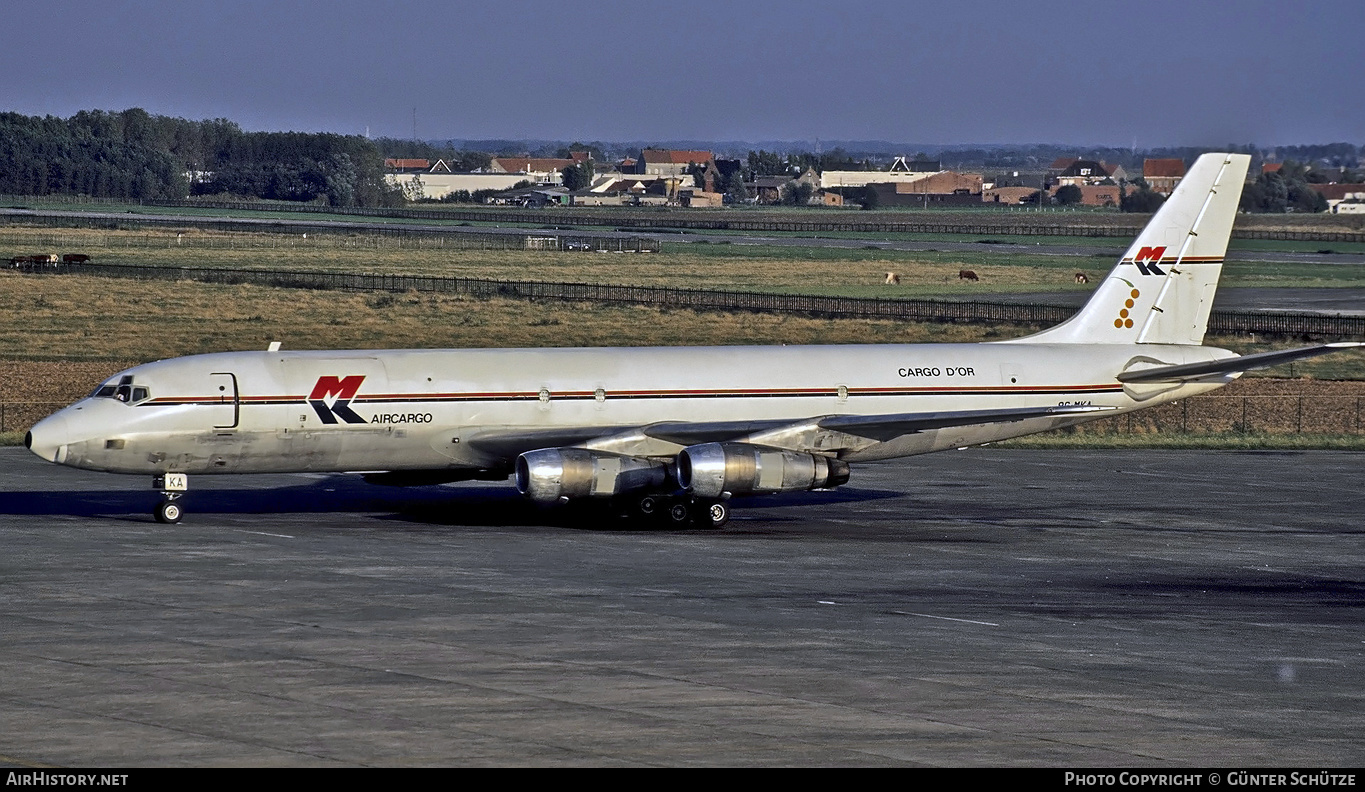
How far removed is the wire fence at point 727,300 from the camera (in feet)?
331

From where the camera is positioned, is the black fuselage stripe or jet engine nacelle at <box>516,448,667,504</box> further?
the black fuselage stripe

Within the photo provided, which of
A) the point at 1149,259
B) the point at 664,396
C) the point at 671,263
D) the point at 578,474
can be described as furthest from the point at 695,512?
the point at 671,263

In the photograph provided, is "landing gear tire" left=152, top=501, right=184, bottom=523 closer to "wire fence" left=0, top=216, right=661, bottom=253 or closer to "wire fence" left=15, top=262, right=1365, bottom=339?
"wire fence" left=15, top=262, right=1365, bottom=339

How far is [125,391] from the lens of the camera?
129 feet

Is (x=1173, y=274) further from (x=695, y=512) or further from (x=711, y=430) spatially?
(x=695, y=512)

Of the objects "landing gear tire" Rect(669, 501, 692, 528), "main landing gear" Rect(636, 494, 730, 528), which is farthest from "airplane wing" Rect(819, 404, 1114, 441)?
"landing gear tire" Rect(669, 501, 692, 528)

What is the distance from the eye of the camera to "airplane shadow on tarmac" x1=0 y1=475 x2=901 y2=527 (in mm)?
42750

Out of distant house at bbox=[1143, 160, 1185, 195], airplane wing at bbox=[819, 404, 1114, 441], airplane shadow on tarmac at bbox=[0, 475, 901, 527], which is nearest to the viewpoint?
airplane wing at bbox=[819, 404, 1114, 441]

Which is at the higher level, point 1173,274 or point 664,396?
point 1173,274

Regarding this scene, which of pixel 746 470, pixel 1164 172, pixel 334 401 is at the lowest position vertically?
pixel 746 470

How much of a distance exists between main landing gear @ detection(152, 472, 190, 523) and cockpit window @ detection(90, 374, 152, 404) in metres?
2.12

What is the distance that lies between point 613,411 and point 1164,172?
37.7 meters

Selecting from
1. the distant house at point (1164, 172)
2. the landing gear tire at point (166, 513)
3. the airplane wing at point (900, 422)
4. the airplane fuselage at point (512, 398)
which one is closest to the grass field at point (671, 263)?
the distant house at point (1164, 172)
